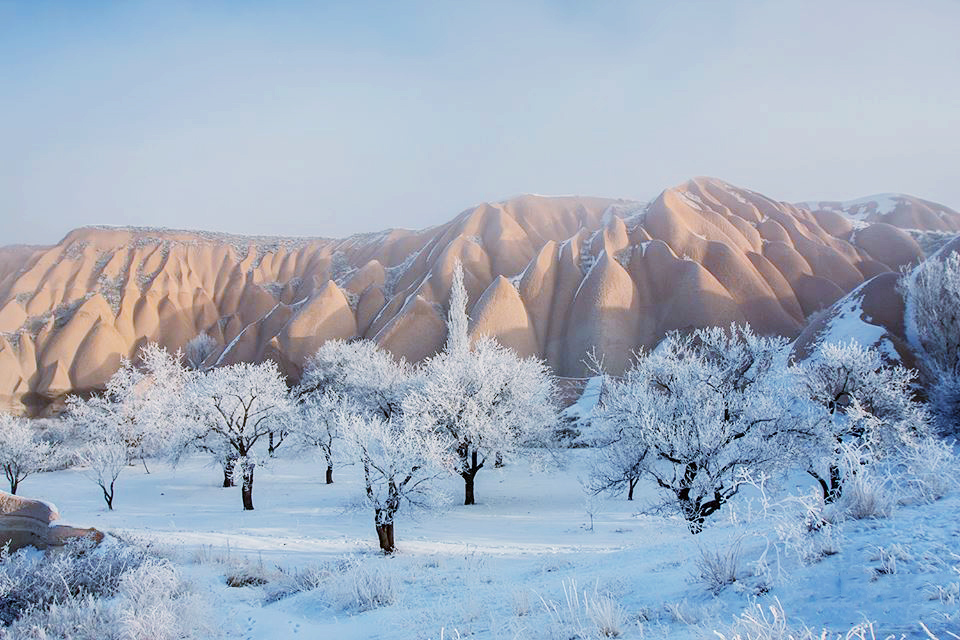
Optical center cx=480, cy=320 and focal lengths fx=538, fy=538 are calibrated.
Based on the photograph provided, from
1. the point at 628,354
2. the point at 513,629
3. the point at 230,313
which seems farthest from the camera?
the point at 230,313

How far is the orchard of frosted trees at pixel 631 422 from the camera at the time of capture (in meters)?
14.1

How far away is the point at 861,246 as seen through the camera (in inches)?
2282

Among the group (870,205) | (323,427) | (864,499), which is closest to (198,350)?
(323,427)

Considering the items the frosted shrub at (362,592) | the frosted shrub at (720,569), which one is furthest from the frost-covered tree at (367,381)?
the frosted shrub at (720,569)

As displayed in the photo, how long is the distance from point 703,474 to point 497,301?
38258 millimetres

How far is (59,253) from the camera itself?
80.3m

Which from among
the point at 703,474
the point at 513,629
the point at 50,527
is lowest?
the point at 50,527

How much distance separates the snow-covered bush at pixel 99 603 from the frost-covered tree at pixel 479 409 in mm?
13739

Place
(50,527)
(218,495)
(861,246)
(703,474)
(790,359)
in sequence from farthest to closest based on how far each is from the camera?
(861,246)
(790,359)
(218,495)
(703,474)
(50,527)

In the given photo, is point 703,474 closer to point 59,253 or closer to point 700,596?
point 700,596

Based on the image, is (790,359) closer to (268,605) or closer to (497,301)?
(497,301)

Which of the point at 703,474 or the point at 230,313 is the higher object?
the point at 230,313

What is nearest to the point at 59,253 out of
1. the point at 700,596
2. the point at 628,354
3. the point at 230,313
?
the point at 230,313

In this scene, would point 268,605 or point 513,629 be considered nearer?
point 513,629
